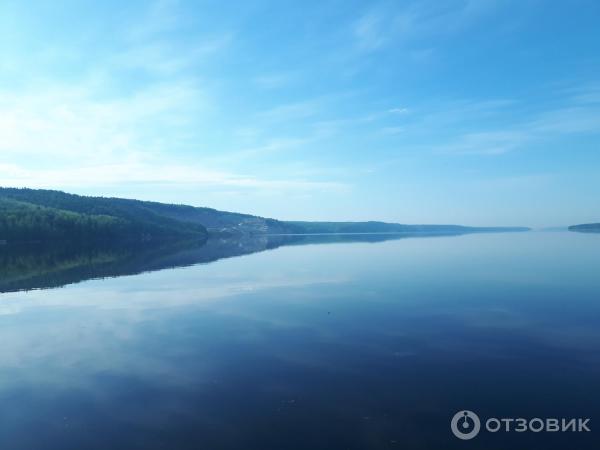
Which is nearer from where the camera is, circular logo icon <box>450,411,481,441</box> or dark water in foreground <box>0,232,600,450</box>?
circular logo icon <box>450,411,481,441</box>

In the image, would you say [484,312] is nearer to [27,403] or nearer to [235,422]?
[235,422]

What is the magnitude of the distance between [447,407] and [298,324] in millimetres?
14565

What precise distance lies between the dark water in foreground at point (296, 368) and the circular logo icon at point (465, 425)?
0.27 m

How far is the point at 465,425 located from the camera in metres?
13.5
